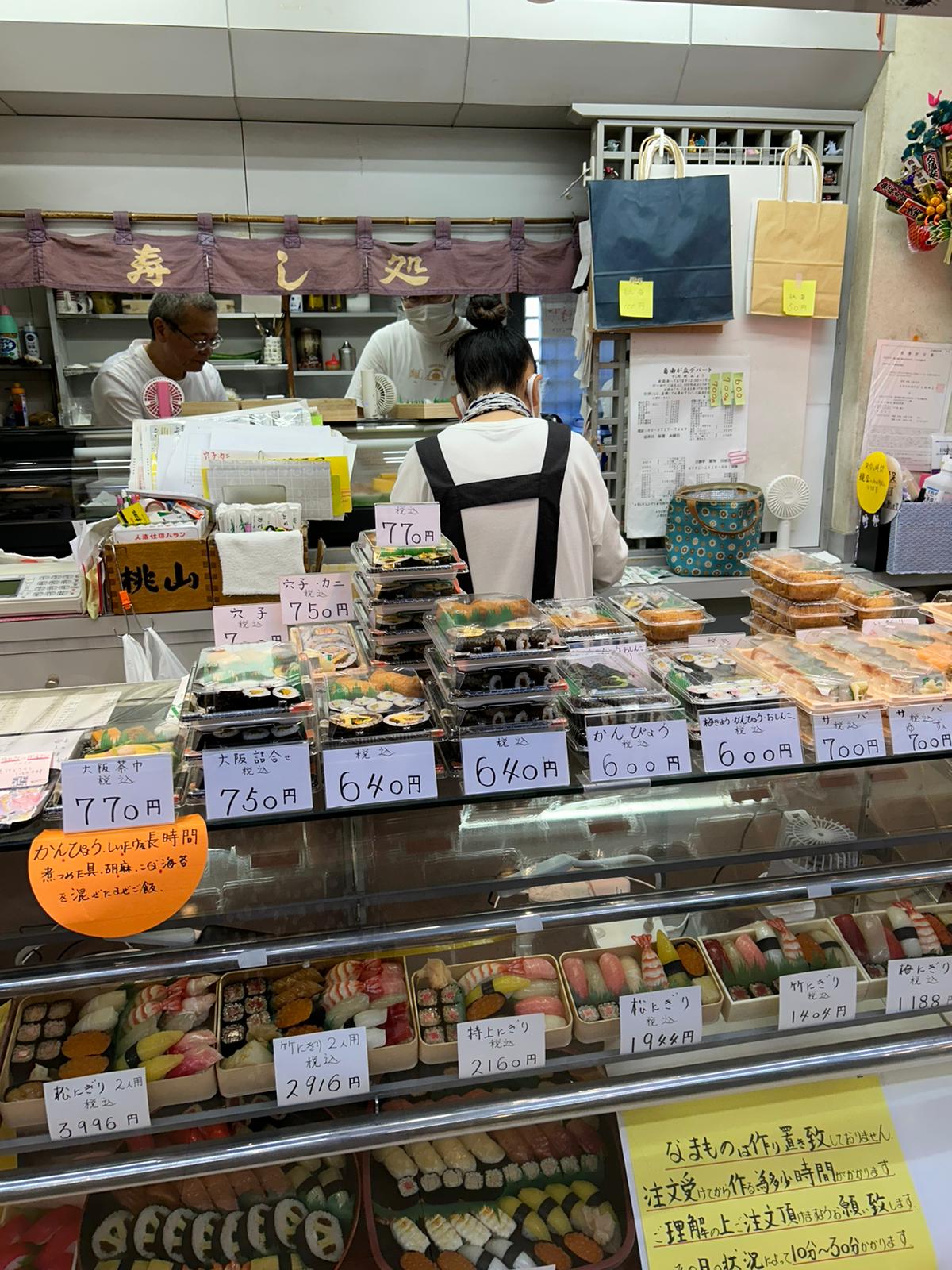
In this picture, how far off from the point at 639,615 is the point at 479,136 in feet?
12.3

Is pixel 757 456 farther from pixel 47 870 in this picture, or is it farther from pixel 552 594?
pixel 47 870

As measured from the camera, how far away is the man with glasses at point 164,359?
12.1ft

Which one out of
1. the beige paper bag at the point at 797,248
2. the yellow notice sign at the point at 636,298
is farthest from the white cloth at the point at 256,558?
the beige paper bag at the point at 797,248

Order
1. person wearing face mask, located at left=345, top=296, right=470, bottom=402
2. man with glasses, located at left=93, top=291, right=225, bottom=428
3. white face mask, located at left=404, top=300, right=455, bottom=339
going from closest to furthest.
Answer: man with glasses, located at left=93, top=291, right=225, bottom=428
white face mask, located at left=404, top=300, right=455, bottom=339
person wearing face mask, located at left=345, top=296, right=470, bottom=402

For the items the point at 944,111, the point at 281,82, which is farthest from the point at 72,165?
the point at 944,111

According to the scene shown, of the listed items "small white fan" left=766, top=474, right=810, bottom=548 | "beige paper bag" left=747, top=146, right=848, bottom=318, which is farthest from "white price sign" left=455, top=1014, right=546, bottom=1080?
"beige paper bag" left=747, top=146, right=848, bottom=318

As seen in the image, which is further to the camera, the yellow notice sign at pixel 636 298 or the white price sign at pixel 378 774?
the yellow notice sign at pixel 636 298

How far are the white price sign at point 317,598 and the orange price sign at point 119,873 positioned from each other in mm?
700

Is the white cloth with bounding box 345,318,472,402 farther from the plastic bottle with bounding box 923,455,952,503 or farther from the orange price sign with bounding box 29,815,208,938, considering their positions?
the orange price sign with bounding box 29,815,208,938

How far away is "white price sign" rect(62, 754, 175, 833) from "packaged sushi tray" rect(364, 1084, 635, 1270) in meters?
0.58

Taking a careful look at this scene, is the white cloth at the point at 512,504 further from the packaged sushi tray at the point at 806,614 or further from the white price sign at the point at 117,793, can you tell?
the white price sign at the point at 117,793

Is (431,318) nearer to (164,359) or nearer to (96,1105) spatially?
(164,359)

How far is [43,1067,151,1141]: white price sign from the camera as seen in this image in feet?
3.72

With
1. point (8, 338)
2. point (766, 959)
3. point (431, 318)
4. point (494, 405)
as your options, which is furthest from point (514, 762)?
point (8, 338)
